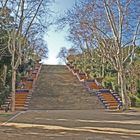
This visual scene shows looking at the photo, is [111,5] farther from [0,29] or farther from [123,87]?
[0,29]

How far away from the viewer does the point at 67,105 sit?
22.7 metres

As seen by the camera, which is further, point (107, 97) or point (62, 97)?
point (62, 97)

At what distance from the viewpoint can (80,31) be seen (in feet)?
80.1

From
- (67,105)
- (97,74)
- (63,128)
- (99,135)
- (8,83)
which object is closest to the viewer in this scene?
(99,135)

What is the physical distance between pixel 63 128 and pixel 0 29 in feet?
42.7

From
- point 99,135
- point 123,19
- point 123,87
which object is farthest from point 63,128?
point 123,19

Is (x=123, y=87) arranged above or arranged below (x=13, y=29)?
below

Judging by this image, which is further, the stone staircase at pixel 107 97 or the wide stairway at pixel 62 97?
the stone staircase at pixel 107 97

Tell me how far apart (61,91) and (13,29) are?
9.04 m

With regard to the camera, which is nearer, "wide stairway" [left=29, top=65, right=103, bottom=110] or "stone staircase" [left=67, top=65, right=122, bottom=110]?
"wide stairway" [left=29, top=65, right=103, bottom=110]

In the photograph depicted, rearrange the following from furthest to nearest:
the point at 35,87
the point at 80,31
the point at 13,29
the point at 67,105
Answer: the point at 35,87 → the point at 80,31 → the point at 67,105 → the point at 13,29

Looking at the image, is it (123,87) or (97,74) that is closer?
(123,87)

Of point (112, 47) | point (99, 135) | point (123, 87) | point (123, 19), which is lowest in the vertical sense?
point (99, 135)

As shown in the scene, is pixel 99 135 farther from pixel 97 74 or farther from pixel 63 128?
pixel 97 74
